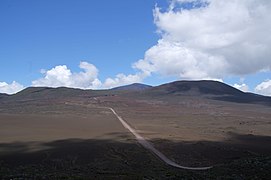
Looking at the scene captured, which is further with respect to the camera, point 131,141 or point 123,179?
point 131,141

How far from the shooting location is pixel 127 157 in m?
40.8

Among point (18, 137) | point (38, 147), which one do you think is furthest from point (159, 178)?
point (18, 137)

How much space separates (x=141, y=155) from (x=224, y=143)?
16.5 metres

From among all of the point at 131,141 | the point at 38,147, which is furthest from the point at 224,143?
the point at 38,147

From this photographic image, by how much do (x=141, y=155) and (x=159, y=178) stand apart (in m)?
17.0

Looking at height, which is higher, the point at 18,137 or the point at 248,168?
the point at 18,137

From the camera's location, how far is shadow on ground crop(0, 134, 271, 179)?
97.7 ft

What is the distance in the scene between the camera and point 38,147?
159ft

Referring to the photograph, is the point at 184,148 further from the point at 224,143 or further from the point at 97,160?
the point at 97,160

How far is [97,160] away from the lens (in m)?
39.6

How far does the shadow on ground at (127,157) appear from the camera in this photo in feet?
97.7

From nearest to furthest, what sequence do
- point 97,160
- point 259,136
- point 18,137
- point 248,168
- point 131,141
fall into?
point 248,168 → point 97,160 → point 131,141 → point 18,137 → point 259,136

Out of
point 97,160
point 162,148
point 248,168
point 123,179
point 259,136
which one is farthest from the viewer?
point 259,136

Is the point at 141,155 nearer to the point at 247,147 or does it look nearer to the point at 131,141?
the point at 131,141
